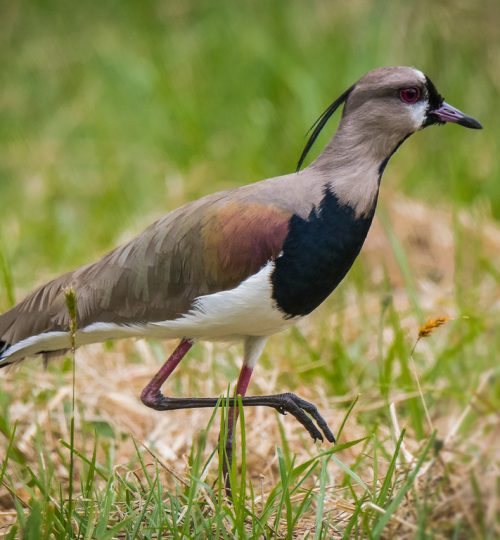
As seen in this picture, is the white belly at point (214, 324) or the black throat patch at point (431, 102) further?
the black throat patch at point (431, 102)

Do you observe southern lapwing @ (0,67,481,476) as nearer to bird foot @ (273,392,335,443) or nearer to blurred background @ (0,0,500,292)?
bird foot @ (273,392,335,443)

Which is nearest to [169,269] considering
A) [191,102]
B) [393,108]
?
[393,108]

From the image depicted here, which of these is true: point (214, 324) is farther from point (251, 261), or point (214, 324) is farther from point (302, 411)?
point (302, 411)

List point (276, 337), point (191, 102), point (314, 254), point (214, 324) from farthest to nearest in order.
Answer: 1. point (191, 102)
2. point (276, 337)
3. point (214, 324)
4. point (314, 254)

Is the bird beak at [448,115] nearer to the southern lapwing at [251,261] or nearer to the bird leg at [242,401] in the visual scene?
the southern lapwing at [251,261]

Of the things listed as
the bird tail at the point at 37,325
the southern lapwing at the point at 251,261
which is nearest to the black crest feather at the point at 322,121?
the southern lapwing at the point at 251,261

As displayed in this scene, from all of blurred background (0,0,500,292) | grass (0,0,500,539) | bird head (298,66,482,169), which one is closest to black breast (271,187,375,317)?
bird head (298,66,482,169)

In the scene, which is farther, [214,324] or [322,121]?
[322,121]

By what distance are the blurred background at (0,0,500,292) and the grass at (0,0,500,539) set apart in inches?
0.7

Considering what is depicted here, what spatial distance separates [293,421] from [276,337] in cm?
78

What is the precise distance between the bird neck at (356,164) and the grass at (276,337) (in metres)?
0.58

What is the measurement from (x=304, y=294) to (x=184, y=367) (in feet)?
3.94

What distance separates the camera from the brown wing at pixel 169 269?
2986 millimetres

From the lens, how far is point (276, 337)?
4469mm
